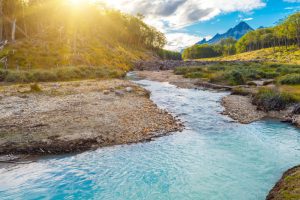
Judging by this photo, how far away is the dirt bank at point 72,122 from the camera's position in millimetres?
18444

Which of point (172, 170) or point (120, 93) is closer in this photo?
point (172, 170)

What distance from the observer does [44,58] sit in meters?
68.4

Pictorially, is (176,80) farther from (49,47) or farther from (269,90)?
(49,47)

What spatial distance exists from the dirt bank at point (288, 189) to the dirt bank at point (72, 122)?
1071 centimetres

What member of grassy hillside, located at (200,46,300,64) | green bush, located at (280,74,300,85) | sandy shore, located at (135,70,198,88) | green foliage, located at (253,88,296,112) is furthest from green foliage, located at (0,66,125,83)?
Answer: grassy hillside, located at (200,46,300,64)

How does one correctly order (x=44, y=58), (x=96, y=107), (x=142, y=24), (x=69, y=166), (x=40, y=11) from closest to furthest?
(x=69, y=166)
(x=96, y=107)
(x=44, y=58)
(x=40, y=11)
(x=142, y=24)

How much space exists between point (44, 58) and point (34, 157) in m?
57.5

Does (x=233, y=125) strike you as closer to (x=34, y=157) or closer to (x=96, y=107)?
(x=96, y=107)

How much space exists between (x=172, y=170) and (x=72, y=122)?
10767mm

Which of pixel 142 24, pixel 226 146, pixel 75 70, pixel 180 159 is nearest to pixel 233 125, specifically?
pixel 226 146

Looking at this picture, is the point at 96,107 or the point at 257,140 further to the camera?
the point at 96,107

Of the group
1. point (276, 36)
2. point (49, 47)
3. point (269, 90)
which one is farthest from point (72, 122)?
point (276, 36)

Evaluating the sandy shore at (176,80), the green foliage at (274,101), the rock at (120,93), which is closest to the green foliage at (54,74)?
the sandy shore at (176,80)

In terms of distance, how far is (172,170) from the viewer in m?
15.9
